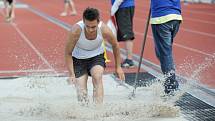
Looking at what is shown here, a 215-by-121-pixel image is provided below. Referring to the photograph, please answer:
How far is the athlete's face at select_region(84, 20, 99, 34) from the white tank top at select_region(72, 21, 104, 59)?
0.13 meters

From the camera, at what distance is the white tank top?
19.3 ft

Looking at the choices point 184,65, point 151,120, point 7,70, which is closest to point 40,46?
point 7,70

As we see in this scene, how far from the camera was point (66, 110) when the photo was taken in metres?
5.93

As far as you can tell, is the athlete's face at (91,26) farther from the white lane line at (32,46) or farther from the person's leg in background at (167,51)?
the white lane line at (32,46)

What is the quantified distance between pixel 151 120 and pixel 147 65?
144 inches

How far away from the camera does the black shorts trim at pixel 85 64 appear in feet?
20.0

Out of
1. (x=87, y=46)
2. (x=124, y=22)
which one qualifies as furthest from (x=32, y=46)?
(x=87, y=46)

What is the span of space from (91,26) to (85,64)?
26.9 inches

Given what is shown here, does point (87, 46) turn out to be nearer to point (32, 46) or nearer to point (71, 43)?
point (71, 43)

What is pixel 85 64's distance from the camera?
6.12 metres

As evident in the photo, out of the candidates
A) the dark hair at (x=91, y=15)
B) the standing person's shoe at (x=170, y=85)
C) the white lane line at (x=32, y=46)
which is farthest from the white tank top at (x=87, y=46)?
the white lane line at (x=32, y=46)

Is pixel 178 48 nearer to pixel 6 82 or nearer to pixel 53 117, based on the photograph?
pixel 6 82

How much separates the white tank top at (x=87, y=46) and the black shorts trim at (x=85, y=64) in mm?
50

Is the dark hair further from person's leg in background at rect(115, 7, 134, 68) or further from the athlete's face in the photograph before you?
person's leg in background at rect(115, 7, 134, 68)
